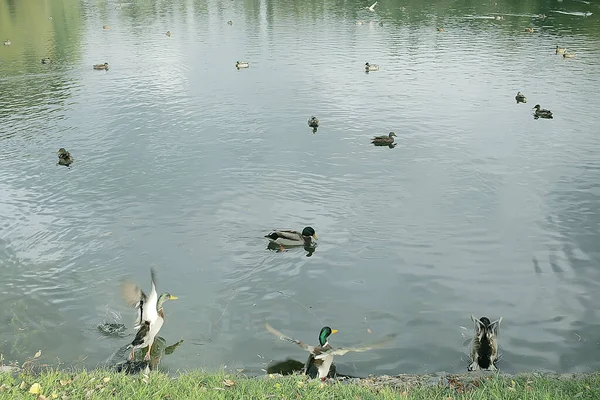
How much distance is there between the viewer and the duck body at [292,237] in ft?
51.5

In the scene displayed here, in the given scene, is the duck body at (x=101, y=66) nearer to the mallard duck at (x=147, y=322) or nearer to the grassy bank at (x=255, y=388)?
the mallard duck at (x=147, y=322)

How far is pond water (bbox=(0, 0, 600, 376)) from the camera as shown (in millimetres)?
12508

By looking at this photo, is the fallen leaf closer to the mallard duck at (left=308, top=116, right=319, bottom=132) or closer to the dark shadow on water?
the dark shadow on water

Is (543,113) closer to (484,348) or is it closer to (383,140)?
(383,140)

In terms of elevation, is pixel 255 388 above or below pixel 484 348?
above

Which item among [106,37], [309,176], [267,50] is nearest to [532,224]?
[309,176]

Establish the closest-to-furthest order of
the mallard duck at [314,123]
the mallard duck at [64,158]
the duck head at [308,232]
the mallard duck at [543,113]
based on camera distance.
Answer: the duck head at [308,232] → the mallard duck at [64,158] → the mallard duck at [314,123] → the mallard duck at [543,113]

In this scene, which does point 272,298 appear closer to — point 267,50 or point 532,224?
point 532,224

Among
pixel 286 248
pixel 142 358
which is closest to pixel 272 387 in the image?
pixel 142 358

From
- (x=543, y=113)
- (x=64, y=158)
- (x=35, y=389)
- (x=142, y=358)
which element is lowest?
(x=142, y=358)

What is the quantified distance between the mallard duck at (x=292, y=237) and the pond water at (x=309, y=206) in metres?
0.30

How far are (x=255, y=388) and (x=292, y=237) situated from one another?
7.20 m

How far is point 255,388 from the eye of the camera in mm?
A: 8734

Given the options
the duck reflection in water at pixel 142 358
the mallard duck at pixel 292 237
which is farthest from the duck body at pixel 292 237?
the duck reflection in water at pixel 142 358
